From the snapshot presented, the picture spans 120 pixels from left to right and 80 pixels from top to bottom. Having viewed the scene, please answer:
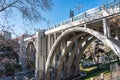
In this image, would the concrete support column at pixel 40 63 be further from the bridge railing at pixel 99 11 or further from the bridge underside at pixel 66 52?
the bridge railing at pixel 99 11

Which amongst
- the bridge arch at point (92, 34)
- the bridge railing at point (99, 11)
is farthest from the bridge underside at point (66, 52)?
the bridge railing at point (99, 11)

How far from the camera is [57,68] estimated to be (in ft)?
88.5

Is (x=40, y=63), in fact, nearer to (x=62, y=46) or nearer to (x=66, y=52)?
(x=62, y=46)

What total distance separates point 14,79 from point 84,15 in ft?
65.3

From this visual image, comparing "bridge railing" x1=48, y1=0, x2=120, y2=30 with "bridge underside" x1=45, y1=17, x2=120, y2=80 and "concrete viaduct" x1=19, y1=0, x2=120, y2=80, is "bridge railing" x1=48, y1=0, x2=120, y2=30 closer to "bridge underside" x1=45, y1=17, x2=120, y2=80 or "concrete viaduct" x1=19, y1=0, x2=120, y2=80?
"concrete viaduct" x1=19, y1=0, x2=120, y2=80

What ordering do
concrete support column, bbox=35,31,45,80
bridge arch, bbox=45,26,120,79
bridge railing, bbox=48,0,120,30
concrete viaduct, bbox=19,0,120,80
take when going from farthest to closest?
concrete support column, bbox=35,31,45,80 < concrete viaduct, bbox=19,0,120,80 < bridge arch, bbox=45,26,120,79 < bridge railing, bbox=48,0,120,30

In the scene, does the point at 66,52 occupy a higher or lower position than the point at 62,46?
lower

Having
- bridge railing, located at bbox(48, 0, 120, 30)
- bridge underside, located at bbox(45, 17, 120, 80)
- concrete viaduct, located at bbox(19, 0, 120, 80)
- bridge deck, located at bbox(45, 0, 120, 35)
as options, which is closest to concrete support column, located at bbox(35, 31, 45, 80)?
concrete viaduct, located at bbox(19, 0, 120, 80)

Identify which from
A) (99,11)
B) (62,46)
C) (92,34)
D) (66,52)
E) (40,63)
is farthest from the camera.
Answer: (40,63)

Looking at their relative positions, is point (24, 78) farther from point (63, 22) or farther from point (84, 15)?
point (84, 15)

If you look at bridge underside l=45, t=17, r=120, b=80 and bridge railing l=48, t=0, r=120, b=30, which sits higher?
bridge railing l=48, t=0, r=120, b=30

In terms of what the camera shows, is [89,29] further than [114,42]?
Yes

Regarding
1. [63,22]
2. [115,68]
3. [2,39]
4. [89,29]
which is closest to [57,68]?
[63,22]

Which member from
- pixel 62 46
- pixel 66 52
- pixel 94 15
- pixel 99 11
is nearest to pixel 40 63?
pixel 62 46
